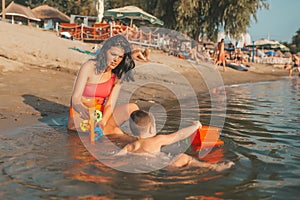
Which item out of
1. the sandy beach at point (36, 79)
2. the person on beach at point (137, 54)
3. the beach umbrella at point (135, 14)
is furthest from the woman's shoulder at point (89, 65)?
the beach umbrella at point (135, 14)

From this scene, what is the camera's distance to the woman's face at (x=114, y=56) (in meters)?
4.42

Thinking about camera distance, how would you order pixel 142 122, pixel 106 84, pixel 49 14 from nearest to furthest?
pixel 142 122
pixel 106 84
pixel 49 14

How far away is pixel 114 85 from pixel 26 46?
6.63 metres

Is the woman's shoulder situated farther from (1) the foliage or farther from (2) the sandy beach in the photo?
(1) the foliage

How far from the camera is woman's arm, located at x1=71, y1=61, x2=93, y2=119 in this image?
14.4ft

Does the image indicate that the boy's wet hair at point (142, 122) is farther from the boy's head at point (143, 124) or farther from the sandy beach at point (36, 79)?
the sandy beach at point (36, 79)

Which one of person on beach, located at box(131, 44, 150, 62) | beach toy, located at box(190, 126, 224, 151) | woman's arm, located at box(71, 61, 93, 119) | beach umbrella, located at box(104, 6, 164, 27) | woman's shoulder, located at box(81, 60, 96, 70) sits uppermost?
beach umbrella, located at box(104, 6, 164, 27)

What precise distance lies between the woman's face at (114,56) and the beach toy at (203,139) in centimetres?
136

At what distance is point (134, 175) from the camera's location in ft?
10.5

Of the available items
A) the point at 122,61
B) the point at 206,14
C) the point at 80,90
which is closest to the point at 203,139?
the point at 122,61

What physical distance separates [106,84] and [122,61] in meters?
0.39

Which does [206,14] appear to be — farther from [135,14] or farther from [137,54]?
[137,54]

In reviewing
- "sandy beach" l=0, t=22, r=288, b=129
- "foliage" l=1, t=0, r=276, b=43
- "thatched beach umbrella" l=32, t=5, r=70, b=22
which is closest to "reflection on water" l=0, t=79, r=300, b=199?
"sandy beach" l=0, t=22, r=288, b=129

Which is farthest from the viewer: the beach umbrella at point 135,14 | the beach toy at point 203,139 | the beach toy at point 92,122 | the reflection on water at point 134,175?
the beach umbrella at point 135,14
